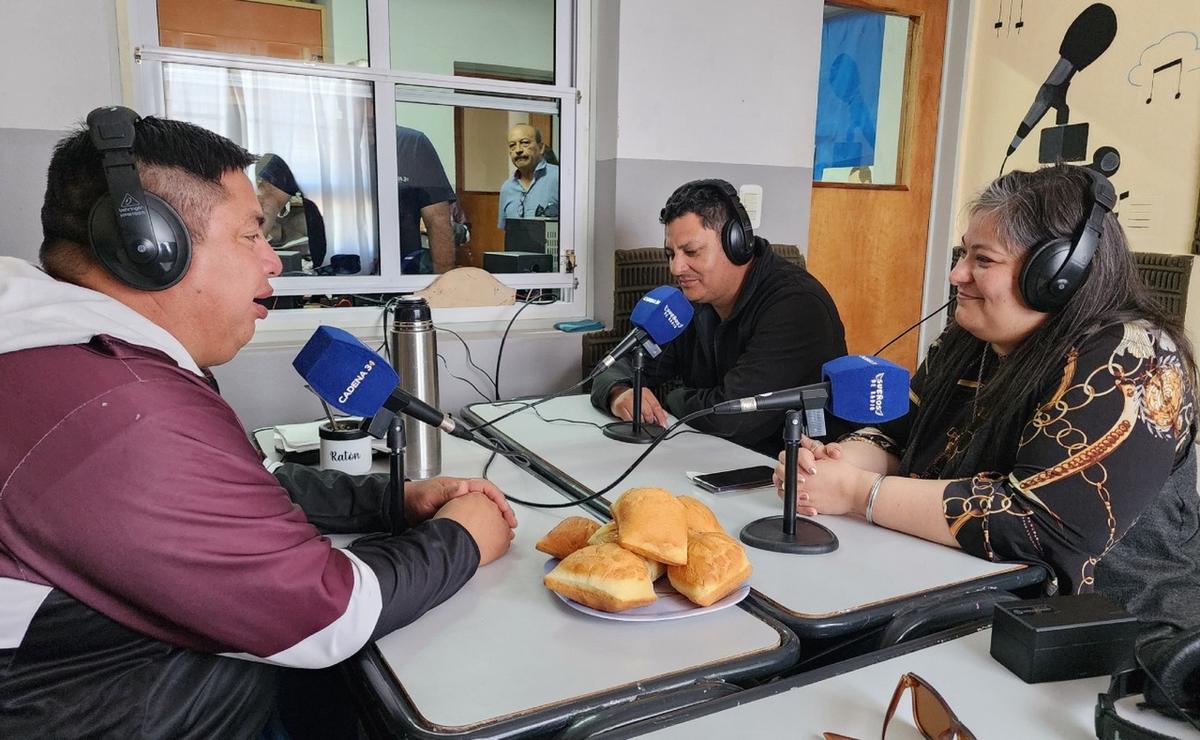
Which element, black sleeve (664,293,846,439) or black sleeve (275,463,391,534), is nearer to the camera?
black sleeve (275,463,391,534)

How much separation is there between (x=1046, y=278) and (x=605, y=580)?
87 centimetres

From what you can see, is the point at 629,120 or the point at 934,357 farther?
the point at 629,120

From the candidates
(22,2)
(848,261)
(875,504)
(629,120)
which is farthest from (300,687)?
(848,261)

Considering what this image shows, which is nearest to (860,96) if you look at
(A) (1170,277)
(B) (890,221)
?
(B) (890,221)

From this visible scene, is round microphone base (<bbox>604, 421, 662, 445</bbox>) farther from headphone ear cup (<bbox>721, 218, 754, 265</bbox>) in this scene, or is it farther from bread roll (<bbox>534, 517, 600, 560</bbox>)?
bread roll (<bbox>534, 517, 600, 560</bbox>)

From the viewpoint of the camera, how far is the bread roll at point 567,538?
117 cm

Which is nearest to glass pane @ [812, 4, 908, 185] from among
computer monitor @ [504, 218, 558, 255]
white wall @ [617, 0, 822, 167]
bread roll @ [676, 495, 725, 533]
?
white wall @ [617, 0, 822, 167]

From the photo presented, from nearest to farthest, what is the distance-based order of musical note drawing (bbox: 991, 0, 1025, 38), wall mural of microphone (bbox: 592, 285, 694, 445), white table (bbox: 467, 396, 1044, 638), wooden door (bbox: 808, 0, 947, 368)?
white table (bbox: 467, 396, 1044, 638) < wall mural of microphone (bbox: 592, 285, 694, 445) < musical note drawing (bbox: 991, 0, 1025, 38) < wooden door (bbox: 808, 0, 947, 368)

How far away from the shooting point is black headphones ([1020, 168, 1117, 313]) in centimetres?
128

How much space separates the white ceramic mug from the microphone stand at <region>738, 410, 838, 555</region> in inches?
30.3

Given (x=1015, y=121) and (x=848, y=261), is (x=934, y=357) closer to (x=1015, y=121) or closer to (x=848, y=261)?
(x=848, y=261)

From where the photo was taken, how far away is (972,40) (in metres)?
3.44

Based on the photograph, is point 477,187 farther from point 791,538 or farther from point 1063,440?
point 1063,440

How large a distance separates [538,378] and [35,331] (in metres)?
2.02
